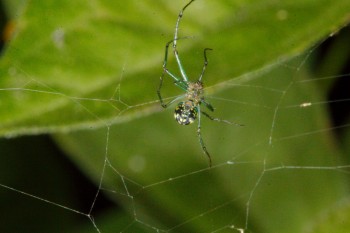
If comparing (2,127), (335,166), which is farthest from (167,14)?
(335,166)

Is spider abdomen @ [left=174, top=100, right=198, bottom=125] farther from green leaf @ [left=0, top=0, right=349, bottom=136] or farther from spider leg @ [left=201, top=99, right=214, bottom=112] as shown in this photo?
green leaf @ [left=0, top=0, right=349, bottom=136]

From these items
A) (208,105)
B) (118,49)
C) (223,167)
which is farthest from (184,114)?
(118,49)

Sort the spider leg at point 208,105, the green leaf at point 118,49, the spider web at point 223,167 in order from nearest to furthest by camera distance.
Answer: the green leaf at point 118,49, the spider web at point 223,167, the spider leg at point 208,105

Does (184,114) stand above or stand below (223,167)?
above

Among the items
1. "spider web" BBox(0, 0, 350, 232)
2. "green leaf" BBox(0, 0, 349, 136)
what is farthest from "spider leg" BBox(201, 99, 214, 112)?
"green leaf" BBox(0, 0, 349, 136)

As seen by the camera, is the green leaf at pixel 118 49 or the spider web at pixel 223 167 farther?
the spider web at pixel 223 167

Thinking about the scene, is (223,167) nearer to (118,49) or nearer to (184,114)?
(184,114)

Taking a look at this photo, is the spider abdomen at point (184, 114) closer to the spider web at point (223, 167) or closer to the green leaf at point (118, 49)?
the spider web at point (223, 167)

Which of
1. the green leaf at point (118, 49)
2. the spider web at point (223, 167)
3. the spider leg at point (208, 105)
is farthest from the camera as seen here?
the spider leg at point (208, 105)

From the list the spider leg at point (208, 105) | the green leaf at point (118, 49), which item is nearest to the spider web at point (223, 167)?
the spider leg at point (208, 105)
